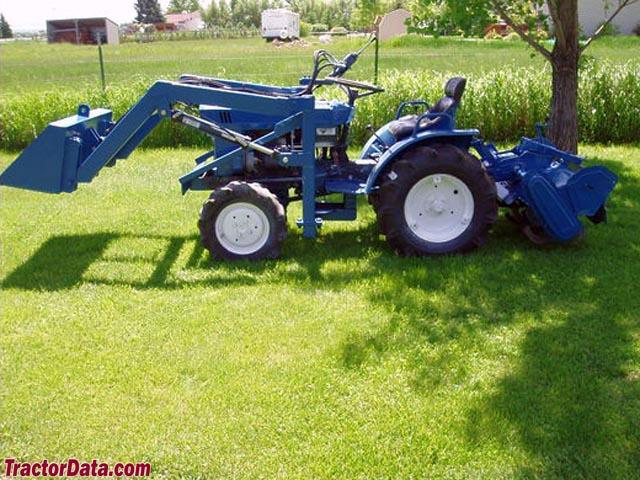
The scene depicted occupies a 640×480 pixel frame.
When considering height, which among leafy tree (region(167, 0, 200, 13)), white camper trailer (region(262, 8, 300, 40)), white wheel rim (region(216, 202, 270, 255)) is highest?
leafy tree (region(167, 0, 200, 13))

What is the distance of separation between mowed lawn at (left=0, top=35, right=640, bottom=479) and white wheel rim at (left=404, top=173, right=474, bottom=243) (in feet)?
0.94

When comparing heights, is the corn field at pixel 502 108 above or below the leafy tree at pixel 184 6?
below

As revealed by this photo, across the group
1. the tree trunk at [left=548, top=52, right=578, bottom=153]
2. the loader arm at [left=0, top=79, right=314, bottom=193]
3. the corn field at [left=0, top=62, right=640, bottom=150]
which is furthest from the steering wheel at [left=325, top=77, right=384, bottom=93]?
the corn field at [left=0, top=62, right=640, bottom=150]

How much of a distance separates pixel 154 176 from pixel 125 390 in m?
5.34

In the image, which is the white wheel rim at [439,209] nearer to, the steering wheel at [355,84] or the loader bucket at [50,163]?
the steering wheel at [355,84]

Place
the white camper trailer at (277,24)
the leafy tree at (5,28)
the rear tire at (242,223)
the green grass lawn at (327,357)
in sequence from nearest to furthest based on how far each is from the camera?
the green grass lawn at (327,357)
the rear tire at (242,223)
the white camper trailer at (277,24)
the leafy tree at (5,28)

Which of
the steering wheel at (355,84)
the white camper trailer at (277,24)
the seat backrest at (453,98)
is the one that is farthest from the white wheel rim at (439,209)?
the white camper trailer at (277,24)

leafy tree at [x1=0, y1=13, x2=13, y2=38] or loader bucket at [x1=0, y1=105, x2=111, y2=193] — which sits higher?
leafy tree at [x1=0, y1=13, x2=13, y2=38]

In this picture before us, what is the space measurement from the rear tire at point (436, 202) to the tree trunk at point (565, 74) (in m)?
3.04

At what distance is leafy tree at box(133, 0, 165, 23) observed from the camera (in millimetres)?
79938

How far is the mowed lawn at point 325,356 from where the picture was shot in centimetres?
321

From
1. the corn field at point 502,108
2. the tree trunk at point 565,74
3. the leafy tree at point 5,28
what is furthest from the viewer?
the leafy tree at point 5,28

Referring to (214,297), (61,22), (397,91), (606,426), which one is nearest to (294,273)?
(214,297)

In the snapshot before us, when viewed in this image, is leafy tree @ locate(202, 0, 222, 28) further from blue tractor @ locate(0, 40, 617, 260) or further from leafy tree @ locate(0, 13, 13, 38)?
blue tractor @ locate(0, 40, 617, 260)
